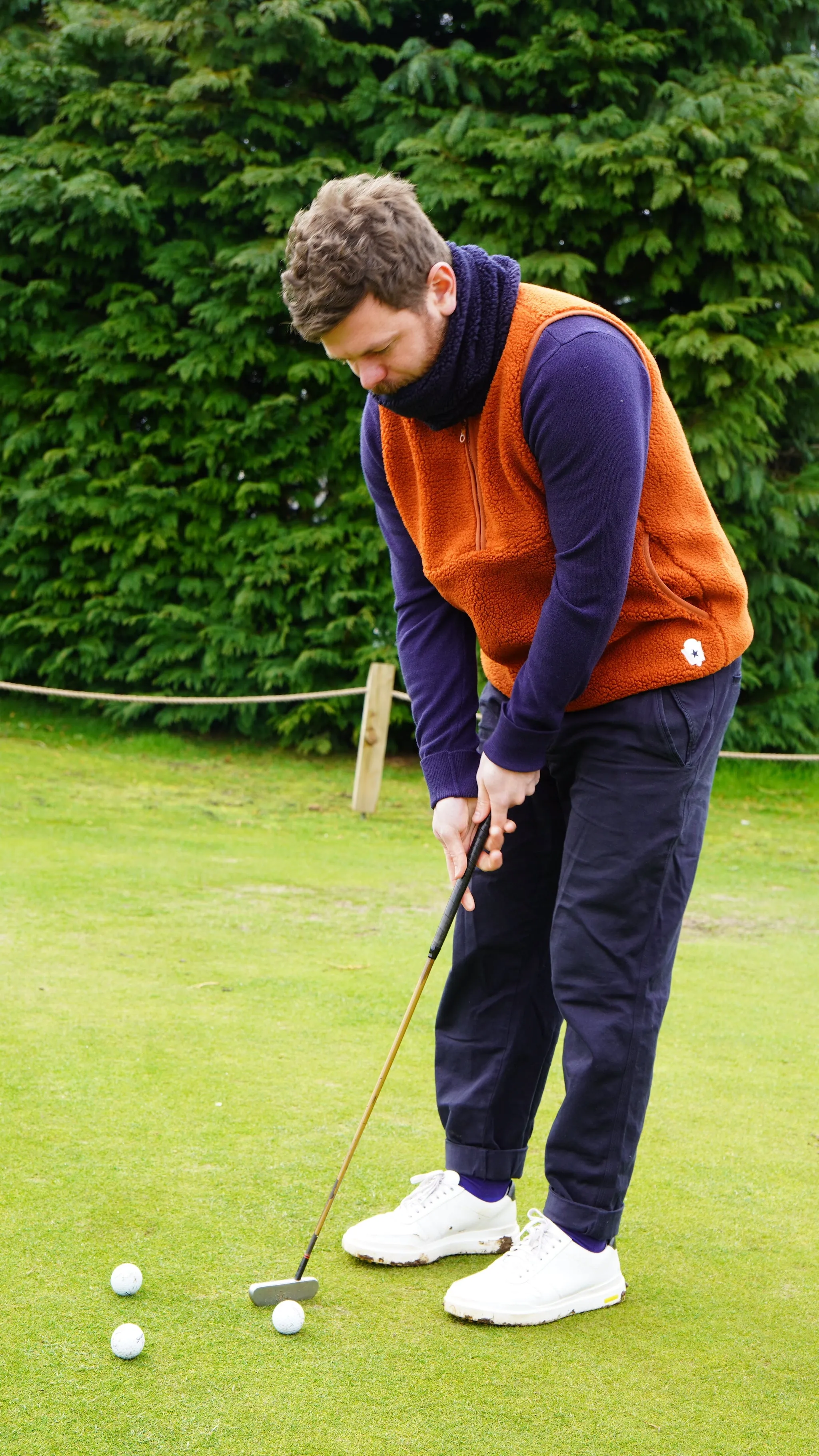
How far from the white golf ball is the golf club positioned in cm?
22

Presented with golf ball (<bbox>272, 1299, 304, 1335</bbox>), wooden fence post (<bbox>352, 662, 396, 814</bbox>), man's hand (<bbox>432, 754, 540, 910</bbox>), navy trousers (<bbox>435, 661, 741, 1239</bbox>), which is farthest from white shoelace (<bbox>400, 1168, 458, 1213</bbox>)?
wooden fence post (<bbox>352, 662, 396, 814</bbox>)

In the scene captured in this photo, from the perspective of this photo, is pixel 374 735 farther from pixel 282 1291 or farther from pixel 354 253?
pixel 354 253

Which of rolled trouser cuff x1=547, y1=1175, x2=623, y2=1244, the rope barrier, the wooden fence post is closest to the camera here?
rolled trouser cuff x1=547, y1=1175, x2=623, y2=1244

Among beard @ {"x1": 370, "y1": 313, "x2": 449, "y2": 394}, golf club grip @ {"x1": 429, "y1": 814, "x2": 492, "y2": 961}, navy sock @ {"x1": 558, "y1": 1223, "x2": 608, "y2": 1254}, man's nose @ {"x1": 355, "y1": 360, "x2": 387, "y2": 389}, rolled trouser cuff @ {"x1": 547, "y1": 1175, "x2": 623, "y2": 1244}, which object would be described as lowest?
navy sock @ {"x1": 558, "y1": 1223, "x2": 608, "y2": 1254}

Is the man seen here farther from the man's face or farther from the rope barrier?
the rope barrier

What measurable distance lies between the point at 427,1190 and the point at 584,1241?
311mm

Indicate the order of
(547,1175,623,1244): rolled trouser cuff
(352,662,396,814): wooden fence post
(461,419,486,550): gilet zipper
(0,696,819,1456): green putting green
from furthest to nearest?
(352,662,396,814): wooden fence post < (547,1175,623,1244): rolled trouser cuff < (461,419,486,550): gilet zipper < (0,696,819,1456): green putting green

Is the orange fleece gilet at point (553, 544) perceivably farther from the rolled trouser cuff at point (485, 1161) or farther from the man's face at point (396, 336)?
the rolled trouser cuff at point (485, 1161)

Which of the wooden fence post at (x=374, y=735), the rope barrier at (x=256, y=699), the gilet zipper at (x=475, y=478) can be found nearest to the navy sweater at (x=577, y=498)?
the gilet zipper at (x=475, y=478)

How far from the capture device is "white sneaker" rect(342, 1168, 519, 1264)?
7.20 feet

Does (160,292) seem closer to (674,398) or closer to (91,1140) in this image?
(674,398)

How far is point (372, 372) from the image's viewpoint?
187 cm

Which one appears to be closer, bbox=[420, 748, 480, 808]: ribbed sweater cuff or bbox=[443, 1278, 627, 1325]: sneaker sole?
bbox=[443, 1278, 627, 1325]: sneaker sole

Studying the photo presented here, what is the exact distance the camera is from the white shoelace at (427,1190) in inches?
88.1
